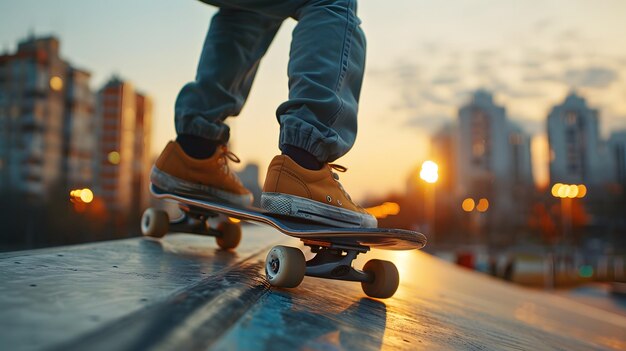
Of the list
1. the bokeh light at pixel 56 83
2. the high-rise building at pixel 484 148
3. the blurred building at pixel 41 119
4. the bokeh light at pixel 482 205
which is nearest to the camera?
the blurred building at pixel 41 119

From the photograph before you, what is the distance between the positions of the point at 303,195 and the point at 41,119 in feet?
155

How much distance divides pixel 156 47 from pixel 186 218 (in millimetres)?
7810

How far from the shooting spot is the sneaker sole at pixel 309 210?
136 centimetres

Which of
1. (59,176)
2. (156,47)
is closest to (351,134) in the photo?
(156,47)

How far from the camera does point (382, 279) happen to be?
142cm

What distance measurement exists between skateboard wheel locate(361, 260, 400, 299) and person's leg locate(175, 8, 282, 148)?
828 millimetres

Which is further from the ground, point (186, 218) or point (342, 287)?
point (186, 218)

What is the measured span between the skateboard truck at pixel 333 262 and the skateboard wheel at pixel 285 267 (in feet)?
0.37

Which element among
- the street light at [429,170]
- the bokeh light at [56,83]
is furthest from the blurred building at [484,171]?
the bokeh light at [56,83]

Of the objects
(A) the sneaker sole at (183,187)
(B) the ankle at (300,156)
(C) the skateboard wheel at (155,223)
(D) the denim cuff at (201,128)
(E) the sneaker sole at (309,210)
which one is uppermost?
(D) the denim cuff at (201,128)

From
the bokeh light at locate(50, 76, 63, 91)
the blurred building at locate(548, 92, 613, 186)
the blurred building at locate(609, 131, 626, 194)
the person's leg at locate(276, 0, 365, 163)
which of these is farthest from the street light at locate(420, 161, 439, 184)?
the blurred building at locate(609, 131, 626, 194)

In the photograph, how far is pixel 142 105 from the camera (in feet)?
200

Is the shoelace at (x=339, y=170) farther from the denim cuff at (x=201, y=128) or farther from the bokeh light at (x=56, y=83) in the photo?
the bokeh light at (x=56, y=83)

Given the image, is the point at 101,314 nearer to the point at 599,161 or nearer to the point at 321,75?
the point at 321,75
